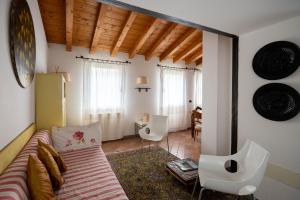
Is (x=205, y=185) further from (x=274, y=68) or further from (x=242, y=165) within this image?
(x=274, y=68)

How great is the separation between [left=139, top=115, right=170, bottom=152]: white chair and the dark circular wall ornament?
1953mm

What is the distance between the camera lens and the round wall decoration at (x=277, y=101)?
5.13 ft

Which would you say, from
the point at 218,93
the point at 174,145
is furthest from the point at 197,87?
the point at 218,93

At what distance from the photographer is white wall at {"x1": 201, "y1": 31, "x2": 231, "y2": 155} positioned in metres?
2.25

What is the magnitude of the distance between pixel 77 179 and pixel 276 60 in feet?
8.21

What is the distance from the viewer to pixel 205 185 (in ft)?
4.56

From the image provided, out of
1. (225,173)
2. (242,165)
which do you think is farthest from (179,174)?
(242,165)

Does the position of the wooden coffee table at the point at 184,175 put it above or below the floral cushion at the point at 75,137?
below

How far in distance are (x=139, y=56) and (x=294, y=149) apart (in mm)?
3952

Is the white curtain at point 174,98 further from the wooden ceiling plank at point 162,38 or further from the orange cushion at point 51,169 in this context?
the orange cushion at point 51,169

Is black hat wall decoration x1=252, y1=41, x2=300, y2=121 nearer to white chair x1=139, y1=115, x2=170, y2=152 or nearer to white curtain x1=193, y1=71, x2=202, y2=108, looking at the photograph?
white chair x1=139, y1=115, x2=170, y2=152

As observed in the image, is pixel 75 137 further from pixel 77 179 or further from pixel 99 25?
pixel 99 25

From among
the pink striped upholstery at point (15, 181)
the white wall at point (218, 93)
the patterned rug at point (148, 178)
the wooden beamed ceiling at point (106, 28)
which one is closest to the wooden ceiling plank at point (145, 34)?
the wooden beamed ceiling at point (106, 28)

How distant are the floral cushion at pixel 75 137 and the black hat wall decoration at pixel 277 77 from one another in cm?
233
